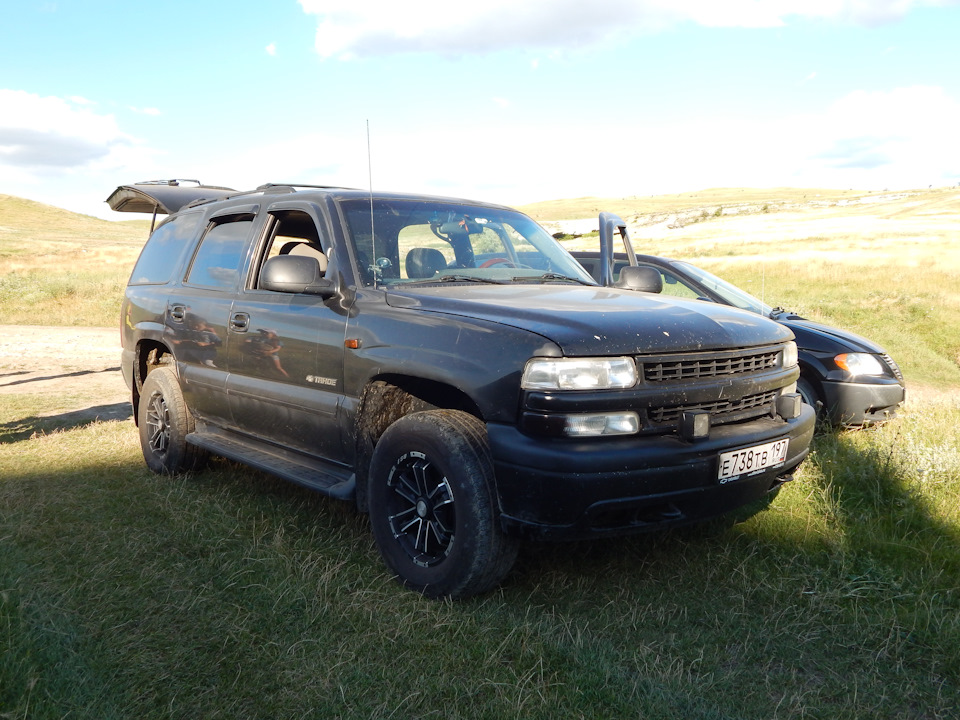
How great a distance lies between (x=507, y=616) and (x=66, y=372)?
33.1ft

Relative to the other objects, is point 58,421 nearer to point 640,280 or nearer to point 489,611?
→ point 640,280

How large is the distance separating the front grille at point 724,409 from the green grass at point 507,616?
2.54ft

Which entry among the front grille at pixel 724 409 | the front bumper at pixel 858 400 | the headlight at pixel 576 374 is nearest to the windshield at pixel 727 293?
the front bumper at pixel 858 400

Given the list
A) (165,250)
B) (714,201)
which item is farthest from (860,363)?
(714,201)

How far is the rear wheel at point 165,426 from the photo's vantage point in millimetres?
5496

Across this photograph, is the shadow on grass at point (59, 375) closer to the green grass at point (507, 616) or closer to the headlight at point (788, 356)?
the green grass at point (507, 616)

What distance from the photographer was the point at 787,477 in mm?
3838

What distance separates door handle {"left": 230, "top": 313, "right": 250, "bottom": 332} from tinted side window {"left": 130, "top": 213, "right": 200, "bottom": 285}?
3.88 ft

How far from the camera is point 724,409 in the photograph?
3.49m

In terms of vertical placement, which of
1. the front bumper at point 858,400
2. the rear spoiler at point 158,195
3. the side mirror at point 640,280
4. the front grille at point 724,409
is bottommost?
the front bumper at point 858,400

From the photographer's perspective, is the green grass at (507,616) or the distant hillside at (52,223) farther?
the distant hillside at (52,223)

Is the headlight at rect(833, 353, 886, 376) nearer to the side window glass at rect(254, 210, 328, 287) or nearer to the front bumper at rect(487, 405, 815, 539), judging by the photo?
the front bumper at rect(487, 405, 815, 539)

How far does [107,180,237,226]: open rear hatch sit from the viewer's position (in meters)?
6.73

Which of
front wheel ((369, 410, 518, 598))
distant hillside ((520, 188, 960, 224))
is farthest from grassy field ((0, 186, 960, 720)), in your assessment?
distant hillside ((520, 188, 960, 224))
